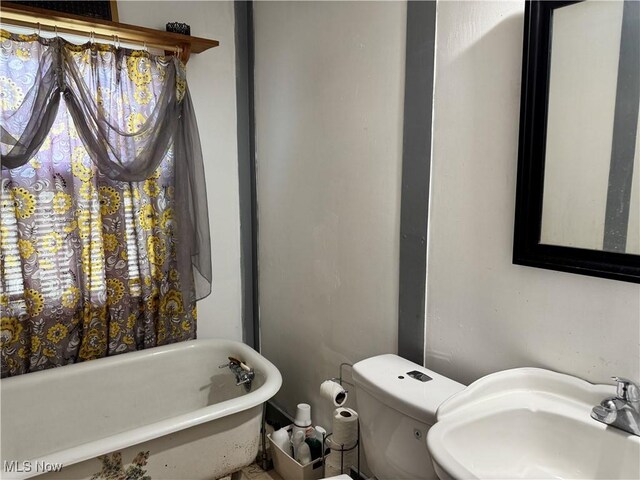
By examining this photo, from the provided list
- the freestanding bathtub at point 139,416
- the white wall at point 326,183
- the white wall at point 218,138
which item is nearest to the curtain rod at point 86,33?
the white wall at point 218,138

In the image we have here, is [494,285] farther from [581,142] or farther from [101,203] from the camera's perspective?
[101,203]

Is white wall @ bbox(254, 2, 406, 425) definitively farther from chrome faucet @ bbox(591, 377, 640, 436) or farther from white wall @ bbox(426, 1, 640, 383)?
chrome faucet @ bbox(591, 377, 640, 436)

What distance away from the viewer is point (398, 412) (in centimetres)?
129

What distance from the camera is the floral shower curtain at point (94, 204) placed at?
1.82 m

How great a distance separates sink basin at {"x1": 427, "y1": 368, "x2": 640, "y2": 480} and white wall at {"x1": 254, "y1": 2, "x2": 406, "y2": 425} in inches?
21.8

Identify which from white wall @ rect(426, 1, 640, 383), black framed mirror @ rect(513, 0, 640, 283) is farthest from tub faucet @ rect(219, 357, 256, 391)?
black framed mirror @ rect(513, 0, 640, 283)

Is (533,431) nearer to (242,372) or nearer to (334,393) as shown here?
(334,393)

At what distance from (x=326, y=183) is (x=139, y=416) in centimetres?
140

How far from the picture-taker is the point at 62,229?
197cm

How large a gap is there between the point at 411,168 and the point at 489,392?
78cm

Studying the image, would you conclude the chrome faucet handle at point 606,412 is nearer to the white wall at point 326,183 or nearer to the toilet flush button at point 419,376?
the toilet flush button at point 419,376

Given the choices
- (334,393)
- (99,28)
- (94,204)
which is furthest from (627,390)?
(99,28)

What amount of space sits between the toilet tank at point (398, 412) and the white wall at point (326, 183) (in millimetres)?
305

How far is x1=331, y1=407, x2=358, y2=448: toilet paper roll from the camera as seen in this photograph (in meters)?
1.63
